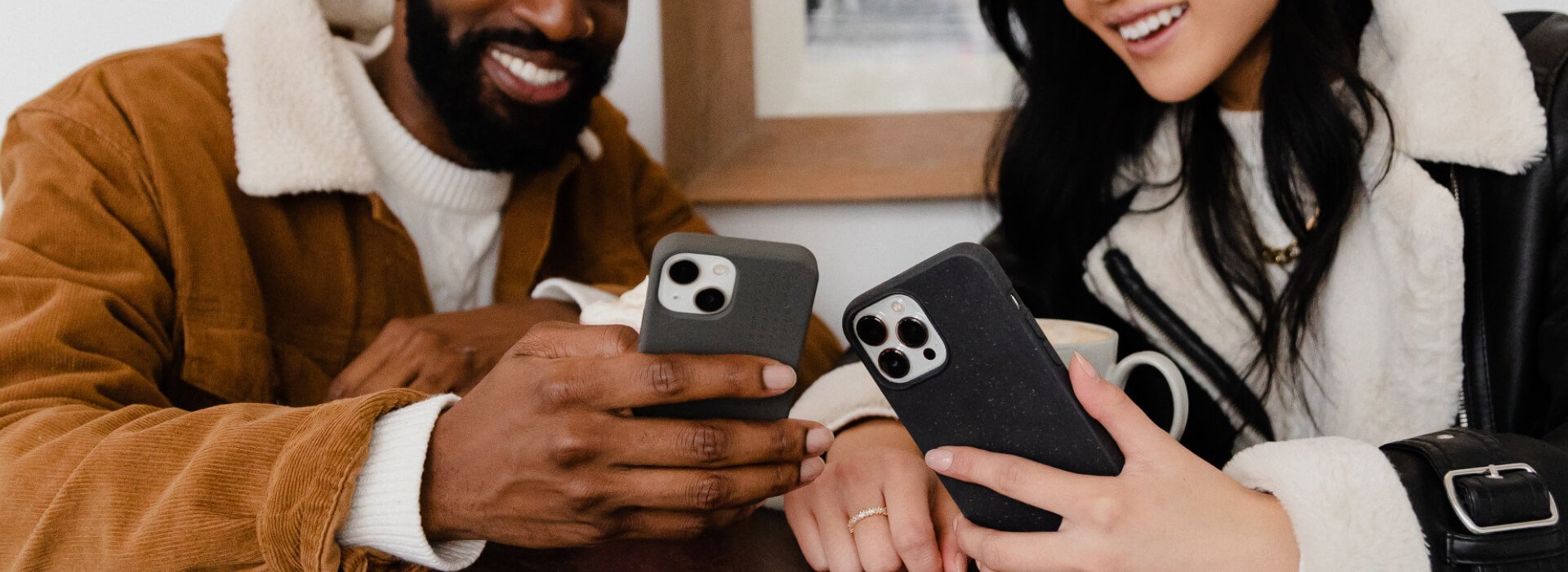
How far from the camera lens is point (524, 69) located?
103 centimetres

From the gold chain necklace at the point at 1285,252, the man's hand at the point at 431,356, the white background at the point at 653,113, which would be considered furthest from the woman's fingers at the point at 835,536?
the white background at the point at 653,113

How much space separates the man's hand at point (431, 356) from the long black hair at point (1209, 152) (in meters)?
0.50

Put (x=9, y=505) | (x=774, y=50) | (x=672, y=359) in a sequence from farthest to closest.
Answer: (x=774, y=50) < (x=9, y=505) < (x=672, y=359)

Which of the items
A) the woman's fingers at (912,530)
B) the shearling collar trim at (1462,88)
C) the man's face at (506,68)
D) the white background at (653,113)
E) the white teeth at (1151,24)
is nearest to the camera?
the woman's fingers at (912,530)

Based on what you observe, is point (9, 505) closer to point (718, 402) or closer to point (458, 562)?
point (458, 562)

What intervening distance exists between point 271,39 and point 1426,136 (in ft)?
3.22

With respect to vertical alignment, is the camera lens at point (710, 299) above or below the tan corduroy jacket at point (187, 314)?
above

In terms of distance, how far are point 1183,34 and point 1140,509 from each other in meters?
0.45

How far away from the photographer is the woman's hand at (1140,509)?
0.48 metres

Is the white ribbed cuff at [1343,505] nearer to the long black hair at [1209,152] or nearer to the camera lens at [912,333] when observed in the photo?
the camera lens at [912,333]

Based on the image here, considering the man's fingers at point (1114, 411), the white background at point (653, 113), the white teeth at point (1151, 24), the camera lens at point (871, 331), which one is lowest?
the white background at point (653, 113)

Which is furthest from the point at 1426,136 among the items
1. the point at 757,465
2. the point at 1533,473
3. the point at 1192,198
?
the point at 757,465

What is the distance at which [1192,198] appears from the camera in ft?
2.84

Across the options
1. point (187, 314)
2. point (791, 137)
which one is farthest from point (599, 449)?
point (791, 137)
